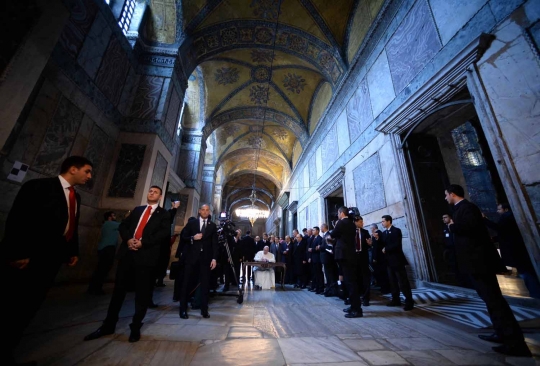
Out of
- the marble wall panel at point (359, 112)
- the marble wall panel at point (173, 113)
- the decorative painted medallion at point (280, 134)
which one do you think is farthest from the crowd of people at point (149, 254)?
the decorative painted medallion at point (280, 134)

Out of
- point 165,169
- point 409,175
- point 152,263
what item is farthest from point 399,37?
point 165,169

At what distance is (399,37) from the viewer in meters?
5.01

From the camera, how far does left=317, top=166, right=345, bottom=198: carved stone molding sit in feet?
24.6

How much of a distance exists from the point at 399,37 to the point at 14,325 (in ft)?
24.0

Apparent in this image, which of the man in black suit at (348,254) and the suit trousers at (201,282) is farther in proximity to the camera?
the man in black suit at (348,254)

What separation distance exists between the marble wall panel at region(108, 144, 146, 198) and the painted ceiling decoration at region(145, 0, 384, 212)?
363 centimetres

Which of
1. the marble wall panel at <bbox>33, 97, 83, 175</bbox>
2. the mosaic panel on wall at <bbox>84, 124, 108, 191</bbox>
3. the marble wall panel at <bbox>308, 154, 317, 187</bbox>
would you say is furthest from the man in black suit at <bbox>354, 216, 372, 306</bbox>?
the marble wall panel at <bbox>308, 154, 317, 187</bbox>

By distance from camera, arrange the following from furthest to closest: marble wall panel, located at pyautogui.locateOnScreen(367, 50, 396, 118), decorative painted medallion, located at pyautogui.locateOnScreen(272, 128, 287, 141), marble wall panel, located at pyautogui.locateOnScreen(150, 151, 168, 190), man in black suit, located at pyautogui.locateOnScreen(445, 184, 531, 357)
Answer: decorative painted medallion, located at pyautogui.locateOnScreen(272, 128, 287, 141) < marble wall panel, located at pyautogui.locateOnScreen(150, 151, 168, 190) < marble wall panel, located at pyautogui.locateOnScreen(367, 50, 396, 118) < man in black suit, located at pyautogui.locateOnScreen(445, 184, 531, 357)

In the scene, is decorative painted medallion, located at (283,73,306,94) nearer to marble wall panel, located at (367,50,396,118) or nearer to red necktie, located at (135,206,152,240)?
marble wall panel, located at (367,50,396,118)

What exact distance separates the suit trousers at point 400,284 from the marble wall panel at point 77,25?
7.23 m

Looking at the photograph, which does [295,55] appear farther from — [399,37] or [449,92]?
[449,92]

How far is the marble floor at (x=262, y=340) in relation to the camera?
1491 millimetres

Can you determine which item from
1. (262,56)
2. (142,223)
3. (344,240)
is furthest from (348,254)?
(262,56)

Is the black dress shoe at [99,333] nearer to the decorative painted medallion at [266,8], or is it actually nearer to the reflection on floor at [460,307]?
→ the reflection on floor at [460,307]
